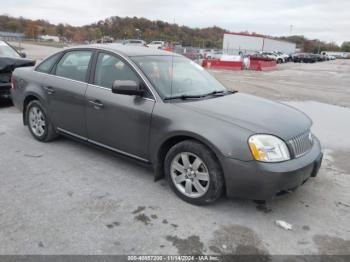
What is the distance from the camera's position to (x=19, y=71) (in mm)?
5520

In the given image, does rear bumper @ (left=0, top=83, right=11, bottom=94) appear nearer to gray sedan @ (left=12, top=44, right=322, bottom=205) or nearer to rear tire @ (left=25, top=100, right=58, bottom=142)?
rear tire @ (left=25, top=100, right=58, bottom=142)

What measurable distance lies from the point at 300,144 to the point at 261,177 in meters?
0.69

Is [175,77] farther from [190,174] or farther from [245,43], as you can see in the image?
→ [245,43]

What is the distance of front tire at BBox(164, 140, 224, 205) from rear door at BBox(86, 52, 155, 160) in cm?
42

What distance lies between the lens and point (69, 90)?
4473 millimetres

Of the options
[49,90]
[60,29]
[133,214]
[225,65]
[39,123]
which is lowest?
[133,214]

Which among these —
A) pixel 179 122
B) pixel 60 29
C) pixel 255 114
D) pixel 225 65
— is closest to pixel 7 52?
pixel 179 122

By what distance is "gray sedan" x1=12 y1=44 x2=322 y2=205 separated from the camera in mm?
3105

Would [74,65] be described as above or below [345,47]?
below

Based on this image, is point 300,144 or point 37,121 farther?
point 37,121

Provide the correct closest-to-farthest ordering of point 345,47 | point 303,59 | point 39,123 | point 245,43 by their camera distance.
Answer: point 39,123, point 303,59, point 245,43, point 345,47

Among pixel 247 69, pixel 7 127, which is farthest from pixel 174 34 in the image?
pixel 7 127

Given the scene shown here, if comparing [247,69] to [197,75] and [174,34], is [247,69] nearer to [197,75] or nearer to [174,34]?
[197,75]

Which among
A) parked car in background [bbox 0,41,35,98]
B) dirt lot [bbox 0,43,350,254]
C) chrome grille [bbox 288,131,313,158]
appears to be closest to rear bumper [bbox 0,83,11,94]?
parked car in background [bbox 0,41,35,98]
